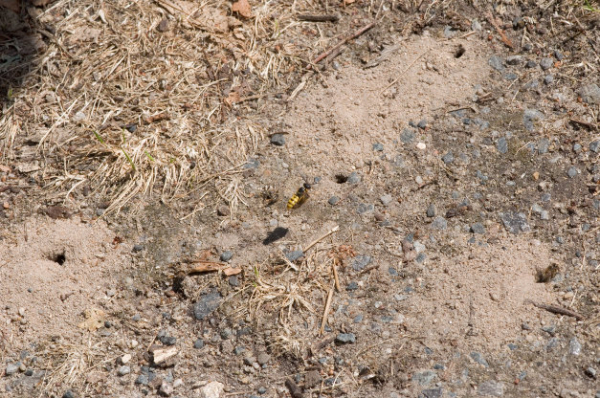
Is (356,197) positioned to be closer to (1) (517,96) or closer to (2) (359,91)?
(2) (359,91)

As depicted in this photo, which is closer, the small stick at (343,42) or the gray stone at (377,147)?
the gray stone at (377,147)

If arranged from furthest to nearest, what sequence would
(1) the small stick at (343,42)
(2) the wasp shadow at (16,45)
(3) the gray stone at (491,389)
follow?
1. (2) the wasp shadow at (16,45)
2. (1) the small stick at (343,42)
3. (3) the gray stone at (491,389)

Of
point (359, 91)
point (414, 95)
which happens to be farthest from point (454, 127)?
point (359, 91)

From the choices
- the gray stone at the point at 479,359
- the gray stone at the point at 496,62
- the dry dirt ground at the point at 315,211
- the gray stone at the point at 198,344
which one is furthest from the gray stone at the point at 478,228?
the gray stone at the point at 198,344

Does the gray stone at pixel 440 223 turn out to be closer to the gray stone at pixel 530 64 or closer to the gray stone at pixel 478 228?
the gray stone at pixel 478 228

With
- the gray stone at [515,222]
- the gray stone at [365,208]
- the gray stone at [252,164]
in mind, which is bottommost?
the gray stone at [515,222]

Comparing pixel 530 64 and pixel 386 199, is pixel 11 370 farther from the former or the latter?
pixel 530 64

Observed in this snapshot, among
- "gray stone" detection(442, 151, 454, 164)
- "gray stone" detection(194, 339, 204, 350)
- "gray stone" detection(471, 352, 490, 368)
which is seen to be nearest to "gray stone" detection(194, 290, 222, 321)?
"gray stone" detection(194, 339, 204, 350)

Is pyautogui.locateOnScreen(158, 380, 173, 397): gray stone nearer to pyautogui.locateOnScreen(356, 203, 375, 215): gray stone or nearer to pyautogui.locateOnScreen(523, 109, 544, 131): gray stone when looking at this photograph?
pyautogui.locateOnScreen(356, 203, 375, 215): gray stone
